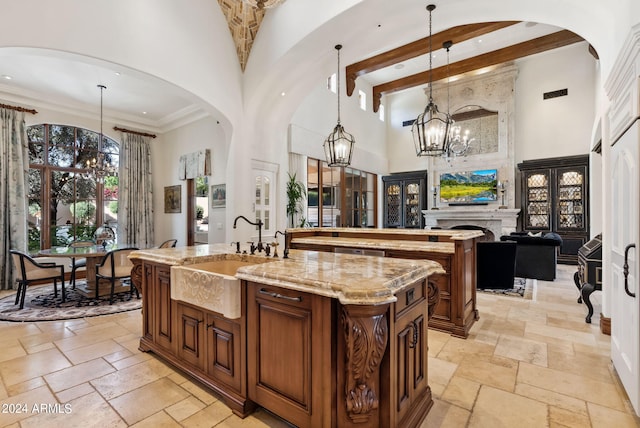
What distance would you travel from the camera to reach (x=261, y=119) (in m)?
5.91

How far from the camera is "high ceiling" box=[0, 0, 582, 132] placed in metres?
4.94

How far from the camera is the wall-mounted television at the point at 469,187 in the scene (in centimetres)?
909

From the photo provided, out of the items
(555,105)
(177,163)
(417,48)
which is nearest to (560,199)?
A: (555,105)

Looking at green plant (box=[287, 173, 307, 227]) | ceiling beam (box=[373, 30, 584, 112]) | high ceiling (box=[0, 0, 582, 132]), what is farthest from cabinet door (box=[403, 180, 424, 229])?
green plant (box=[287, 173, 307, 227])

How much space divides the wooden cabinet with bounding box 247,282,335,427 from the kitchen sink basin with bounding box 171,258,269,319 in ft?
0.35

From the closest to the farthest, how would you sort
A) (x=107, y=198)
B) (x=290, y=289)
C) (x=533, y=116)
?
1. (x=290, y=289)
2. (x=107, y=198)
3. (x=533, y=116)

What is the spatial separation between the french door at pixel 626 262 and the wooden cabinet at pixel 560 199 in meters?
6.45

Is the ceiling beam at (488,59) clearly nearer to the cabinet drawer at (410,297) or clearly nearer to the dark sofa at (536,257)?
the dark sofa at (536,257)

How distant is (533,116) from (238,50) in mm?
8247

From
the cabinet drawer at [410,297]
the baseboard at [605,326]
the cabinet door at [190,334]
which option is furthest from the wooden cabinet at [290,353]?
the baseboard at [605,326]

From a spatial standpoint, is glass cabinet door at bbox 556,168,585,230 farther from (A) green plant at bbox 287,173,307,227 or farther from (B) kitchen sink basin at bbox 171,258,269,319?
(B) kitchen sink basin at bbox 171,258,269,319

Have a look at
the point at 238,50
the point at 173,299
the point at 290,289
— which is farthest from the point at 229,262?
the point at 238,50

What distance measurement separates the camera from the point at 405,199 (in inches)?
416

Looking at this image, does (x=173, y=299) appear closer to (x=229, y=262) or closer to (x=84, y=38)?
(x=229, y=262)
